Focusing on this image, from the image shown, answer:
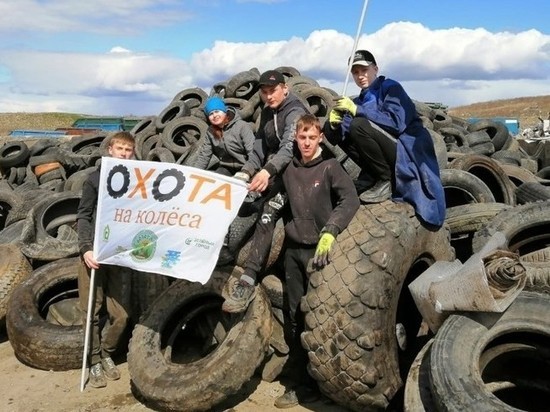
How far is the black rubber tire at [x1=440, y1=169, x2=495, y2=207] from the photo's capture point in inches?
237

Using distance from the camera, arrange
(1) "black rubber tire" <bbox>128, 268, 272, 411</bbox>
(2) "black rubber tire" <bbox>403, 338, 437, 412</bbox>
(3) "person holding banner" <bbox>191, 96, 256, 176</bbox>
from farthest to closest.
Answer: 1. (3) "person holding banner" <bbox>191, 96, 256, 176</bbox>
2. (1) "black rubber tire" <bbox>128, 268, 272, 411</bbox>
3. (2) "black rubber tire" <bbox>403, 338, 437, 412</bbox>

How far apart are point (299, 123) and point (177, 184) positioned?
41.4 inches

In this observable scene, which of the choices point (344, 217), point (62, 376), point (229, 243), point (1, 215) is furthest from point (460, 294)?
point (1, 215)

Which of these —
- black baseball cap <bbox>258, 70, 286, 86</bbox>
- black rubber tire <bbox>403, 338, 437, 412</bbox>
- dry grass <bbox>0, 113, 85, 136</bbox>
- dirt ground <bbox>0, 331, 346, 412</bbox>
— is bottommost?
dry grass <bbox>0, 113, 85, 136</bbox>

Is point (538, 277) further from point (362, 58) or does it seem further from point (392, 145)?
point (362, 58)

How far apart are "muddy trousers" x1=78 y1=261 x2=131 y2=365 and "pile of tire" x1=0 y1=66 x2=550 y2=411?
0.53ft

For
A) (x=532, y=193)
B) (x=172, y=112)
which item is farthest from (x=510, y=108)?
(x=532, y=193)

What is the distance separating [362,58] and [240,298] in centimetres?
203

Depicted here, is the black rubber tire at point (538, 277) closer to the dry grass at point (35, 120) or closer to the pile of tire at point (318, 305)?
the pile of tire at point (318, 305)

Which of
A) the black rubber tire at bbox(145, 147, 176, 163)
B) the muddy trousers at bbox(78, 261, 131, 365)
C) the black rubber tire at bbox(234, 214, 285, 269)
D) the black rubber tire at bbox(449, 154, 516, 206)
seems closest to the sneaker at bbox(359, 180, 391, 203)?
the black rubber tire at bbox(234, 214, 285, 269)

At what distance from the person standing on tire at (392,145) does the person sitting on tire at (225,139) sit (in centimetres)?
137

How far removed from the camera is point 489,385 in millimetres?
3721

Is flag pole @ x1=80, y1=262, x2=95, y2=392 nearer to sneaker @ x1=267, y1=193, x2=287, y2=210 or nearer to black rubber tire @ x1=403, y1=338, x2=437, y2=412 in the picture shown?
sneaker @ x1=267, y1=193, x2=287, y2=210

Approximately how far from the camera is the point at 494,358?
3.65m
